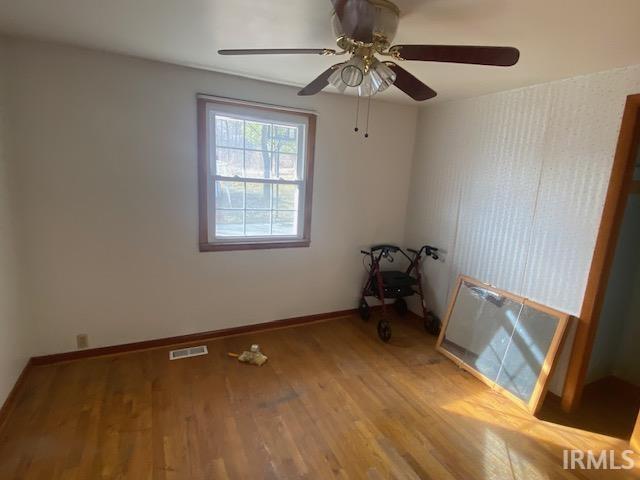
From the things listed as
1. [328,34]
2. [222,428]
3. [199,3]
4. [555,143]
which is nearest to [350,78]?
[328,34]

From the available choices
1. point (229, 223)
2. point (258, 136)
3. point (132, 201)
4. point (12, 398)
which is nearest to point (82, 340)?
point (12, 398)

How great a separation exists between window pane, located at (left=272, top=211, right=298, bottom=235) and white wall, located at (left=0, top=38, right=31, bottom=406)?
188cm

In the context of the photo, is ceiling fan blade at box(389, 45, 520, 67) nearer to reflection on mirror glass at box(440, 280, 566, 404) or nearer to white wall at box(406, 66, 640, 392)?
white wall at box(406, 66, 640, 392)

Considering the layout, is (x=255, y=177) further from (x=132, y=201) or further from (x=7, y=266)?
(x=7, y=266)

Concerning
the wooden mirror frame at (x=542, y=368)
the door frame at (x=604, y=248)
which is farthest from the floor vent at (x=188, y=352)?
the door frame at (x=604, y=248)

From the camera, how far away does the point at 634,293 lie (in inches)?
99.3

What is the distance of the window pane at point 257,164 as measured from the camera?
2.90 meters

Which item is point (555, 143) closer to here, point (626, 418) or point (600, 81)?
point (600, 81)

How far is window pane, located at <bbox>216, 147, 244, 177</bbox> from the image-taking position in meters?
2.79

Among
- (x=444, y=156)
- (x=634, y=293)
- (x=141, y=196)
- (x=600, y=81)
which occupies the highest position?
(x=600, y=81)

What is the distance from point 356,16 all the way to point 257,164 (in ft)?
6.35

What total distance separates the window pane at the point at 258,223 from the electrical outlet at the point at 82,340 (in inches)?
59.3

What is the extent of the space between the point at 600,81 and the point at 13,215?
393 centimetres

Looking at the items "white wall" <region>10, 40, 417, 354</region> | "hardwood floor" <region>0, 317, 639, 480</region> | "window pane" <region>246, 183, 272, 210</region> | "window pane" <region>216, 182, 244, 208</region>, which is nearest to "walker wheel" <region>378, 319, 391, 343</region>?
"hardwood floor" <region>0, 317, 639, 480</region>
